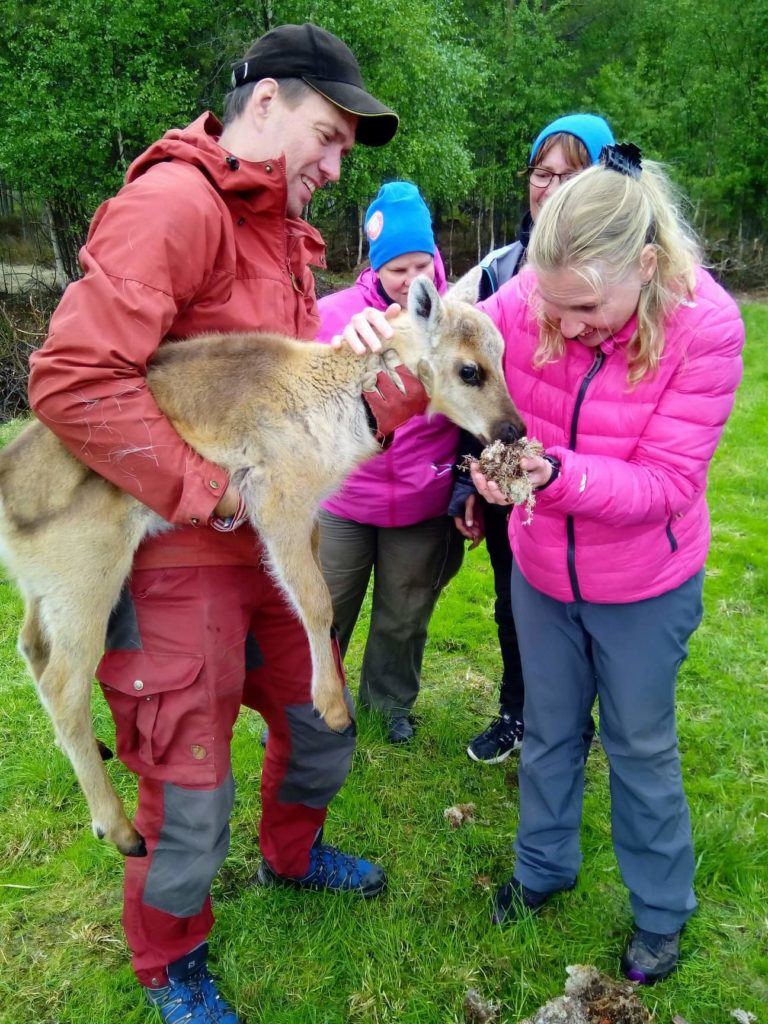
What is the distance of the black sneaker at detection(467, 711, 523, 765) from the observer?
4.96 m

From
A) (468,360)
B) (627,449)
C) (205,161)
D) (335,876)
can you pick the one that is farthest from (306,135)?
(335,876)

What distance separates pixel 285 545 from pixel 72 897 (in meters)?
2.38

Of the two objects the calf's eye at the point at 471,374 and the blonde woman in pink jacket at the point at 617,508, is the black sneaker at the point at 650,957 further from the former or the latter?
the calf's eye at the point at 471,374

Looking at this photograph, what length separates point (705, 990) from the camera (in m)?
3.37

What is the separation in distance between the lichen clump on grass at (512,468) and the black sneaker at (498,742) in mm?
2416

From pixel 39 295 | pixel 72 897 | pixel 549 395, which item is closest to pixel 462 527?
pixel 549 395

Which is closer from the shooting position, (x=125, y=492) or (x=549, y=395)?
(x=125, y=492)

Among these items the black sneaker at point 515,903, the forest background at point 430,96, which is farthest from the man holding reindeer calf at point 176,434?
the forest background at point 430,96

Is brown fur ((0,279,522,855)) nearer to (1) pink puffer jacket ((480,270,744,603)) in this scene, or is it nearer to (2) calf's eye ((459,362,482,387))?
(2) calf's eye ((459,362,482,387))

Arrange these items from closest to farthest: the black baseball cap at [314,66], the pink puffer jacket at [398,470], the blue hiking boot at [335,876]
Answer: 1. the black baseball cap at [314,66]
2. the blue hiking boot at [335,876]
3. the pink puffer jacket at [398,470]

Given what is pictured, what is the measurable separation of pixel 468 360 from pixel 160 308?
1.49m

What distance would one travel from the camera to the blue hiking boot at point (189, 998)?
10.5ft

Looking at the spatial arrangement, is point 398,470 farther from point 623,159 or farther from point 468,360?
point 623,159

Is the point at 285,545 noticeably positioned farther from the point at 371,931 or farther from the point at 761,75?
the point at 761,75
